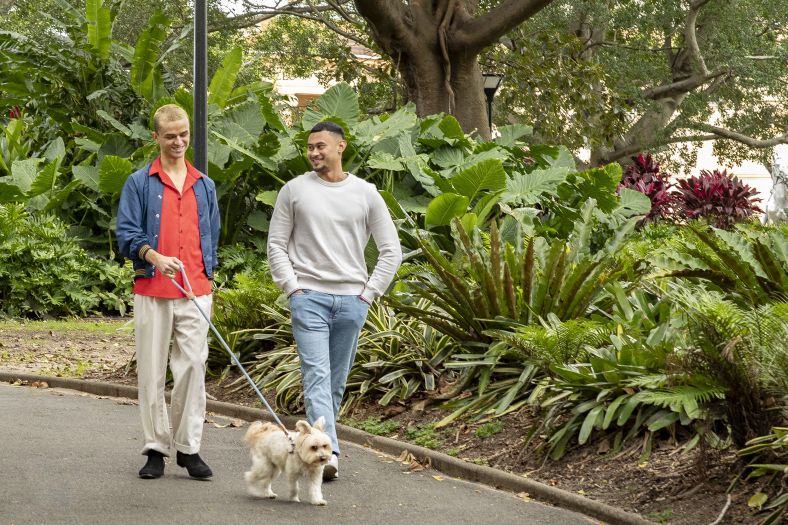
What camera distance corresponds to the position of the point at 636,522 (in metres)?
6.12

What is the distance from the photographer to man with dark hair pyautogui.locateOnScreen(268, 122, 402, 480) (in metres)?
6.85

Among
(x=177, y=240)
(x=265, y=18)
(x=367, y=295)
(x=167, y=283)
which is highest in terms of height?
(x=265, y=18)

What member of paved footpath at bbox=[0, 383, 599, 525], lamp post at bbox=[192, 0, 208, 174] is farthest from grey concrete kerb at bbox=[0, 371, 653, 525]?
lamp post at bbox=[192, 0, 208, 174]

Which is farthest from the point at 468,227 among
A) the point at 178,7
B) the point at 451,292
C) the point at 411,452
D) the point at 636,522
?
the point at 178,7

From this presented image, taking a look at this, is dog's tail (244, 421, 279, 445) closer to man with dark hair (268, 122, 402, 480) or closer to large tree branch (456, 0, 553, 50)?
man with dark hair (268, 122, 402, 480)

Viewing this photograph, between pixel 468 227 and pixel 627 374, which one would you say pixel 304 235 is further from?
pixel 468 227

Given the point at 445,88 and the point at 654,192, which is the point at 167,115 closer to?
the point at 445,88

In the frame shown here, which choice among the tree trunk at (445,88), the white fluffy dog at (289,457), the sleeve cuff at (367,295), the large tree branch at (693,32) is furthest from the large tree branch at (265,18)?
the white fluffy dog at (289,457)

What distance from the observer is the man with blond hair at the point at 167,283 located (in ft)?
22.2

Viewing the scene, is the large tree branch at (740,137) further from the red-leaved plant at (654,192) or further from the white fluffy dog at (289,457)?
the white fluffy dog at (289,457)

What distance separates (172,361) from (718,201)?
48.8 feet

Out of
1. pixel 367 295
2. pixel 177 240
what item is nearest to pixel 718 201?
pixel 367 295

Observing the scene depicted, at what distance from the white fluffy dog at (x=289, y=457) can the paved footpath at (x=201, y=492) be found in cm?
9

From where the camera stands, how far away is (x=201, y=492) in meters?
6.77
